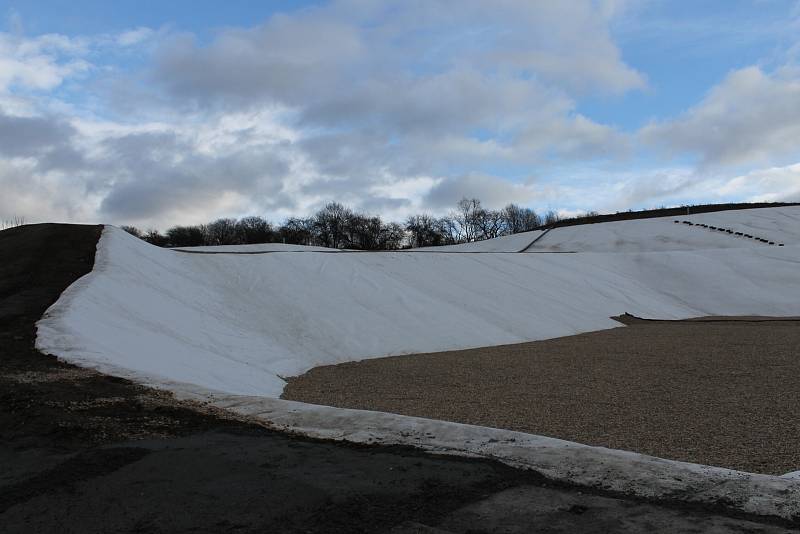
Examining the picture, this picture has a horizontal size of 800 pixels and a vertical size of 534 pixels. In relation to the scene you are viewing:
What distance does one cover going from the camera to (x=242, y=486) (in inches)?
142

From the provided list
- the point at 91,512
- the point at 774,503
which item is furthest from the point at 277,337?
the point at 774,503

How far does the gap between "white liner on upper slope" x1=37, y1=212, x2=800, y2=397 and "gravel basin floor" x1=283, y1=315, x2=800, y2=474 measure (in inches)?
50.5

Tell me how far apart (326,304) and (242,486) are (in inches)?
500

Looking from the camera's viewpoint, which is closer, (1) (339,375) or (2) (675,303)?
(1) (339,375)

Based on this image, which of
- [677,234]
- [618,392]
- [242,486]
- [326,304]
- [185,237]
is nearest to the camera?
[242,486]

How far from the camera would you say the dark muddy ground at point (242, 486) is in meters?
3.08

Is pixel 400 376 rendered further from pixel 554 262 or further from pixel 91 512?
pixel 554 262

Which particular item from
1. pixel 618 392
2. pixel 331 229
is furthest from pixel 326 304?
pixel 331 229

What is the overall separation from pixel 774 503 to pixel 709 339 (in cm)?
1410

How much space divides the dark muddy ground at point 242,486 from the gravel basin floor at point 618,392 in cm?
254

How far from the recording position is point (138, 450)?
14.2ft

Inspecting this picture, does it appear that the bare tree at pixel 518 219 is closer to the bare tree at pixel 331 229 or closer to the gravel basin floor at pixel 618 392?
the bare tree at pixel 331 229

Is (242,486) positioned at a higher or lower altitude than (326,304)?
lower

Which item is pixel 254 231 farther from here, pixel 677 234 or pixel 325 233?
pixel 677 234
